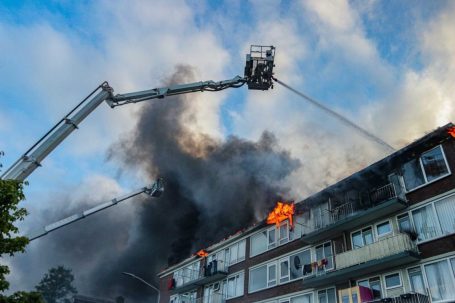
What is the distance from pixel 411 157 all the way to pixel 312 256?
803 centimetres

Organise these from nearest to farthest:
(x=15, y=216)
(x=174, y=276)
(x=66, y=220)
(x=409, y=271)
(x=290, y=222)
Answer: (x=15, y=216) → (x=409, y=271) → (x=66, y=220) → (x=290, y=222) → (x=174, y=276)

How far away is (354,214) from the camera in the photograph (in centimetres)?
1977

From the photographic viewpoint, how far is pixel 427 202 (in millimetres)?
17406

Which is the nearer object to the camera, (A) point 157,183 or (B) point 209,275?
(A) point 157,183

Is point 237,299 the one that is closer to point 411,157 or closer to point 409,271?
point 409,271

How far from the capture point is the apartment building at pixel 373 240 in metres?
16.5

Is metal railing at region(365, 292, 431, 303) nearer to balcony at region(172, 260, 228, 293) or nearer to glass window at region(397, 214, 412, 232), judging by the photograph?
glass window at region(397, 214, 412, 232)

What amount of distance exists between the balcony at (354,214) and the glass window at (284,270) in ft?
8.49

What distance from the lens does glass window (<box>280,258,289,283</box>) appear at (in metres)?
24.2

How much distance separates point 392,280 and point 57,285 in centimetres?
7257

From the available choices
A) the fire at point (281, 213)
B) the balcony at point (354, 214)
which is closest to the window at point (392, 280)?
the balcony at point (354, 214)

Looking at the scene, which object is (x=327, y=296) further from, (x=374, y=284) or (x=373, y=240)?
(x=373, y=240)

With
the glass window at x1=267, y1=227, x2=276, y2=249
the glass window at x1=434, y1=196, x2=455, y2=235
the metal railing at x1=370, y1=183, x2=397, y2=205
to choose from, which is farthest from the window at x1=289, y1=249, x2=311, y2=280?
the glass window at x1=434, y1=196, x2=455, y2=235

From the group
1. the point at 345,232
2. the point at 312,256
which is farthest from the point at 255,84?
the point at 312,256
